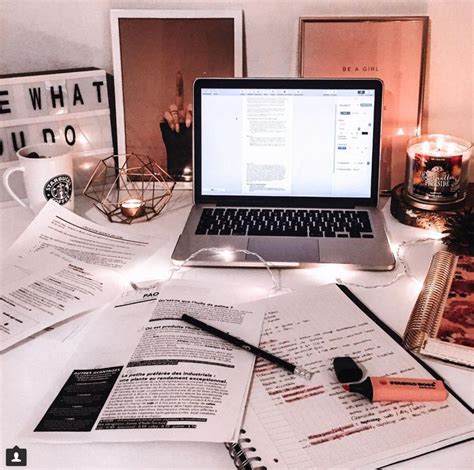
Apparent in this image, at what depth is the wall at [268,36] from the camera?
1.15 metres

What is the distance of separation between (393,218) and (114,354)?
0.58 metres

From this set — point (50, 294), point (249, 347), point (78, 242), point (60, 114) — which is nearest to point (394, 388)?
point (249, 347)

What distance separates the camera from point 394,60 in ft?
3.77

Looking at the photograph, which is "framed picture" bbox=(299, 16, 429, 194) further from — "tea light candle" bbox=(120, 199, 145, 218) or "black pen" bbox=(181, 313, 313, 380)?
"black pen" bbox=(181, 313, 313, 380)

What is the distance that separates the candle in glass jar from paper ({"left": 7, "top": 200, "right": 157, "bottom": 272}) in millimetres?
445

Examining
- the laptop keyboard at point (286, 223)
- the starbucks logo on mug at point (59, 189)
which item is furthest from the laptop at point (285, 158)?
the starbucks logo on mug at point (59, 189)

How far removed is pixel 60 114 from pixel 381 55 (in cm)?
58

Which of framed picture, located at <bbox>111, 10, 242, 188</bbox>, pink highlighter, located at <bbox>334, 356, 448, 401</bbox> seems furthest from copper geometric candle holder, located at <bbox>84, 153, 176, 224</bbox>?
pink highlighter, located at <bbox>334, 356, 448, 401</bbox>

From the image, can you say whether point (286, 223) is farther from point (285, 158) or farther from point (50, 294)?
point (50, 294)

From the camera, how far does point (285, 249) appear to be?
988mm

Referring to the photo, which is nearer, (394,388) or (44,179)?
(394,388)

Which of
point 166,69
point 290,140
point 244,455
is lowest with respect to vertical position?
point 244,455

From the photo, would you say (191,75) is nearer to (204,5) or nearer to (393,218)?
(204,5)

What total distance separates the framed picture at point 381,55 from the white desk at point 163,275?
179mm
